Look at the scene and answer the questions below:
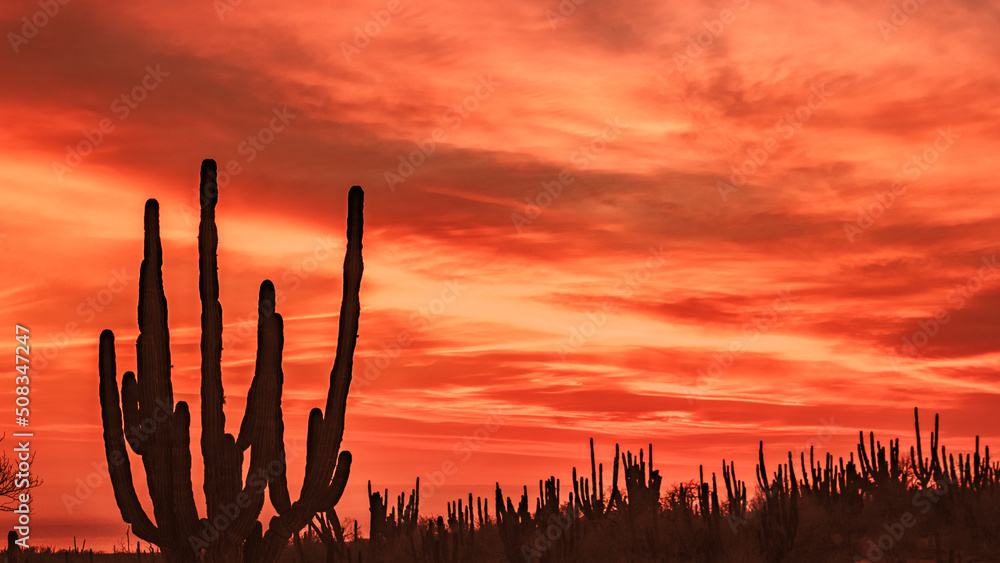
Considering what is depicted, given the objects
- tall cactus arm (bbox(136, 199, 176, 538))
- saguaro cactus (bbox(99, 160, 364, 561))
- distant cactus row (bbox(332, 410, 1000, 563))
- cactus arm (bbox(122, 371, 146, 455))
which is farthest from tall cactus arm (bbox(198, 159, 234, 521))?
distant cactus row (bbox(332, 410, 1000, 563))

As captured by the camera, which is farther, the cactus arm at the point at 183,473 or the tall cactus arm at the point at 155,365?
the cactus arm at the point at 183,473

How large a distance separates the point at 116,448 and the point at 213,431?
6.54 feet

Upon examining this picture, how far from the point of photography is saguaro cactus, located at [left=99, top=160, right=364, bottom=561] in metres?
14.0

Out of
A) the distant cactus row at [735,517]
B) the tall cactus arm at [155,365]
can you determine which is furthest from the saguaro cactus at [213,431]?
the distant cactus row at [735,517]

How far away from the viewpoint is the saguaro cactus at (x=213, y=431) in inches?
553

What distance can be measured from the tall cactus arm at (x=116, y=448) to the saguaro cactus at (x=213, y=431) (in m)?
0.02

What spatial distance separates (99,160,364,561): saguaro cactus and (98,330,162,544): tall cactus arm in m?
0.02

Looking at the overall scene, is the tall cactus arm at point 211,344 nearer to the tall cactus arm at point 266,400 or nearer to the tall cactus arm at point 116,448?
the tall cactus arm at point 266,400

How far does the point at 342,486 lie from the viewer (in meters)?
15.1

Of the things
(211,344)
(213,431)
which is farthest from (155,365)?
(213,431)

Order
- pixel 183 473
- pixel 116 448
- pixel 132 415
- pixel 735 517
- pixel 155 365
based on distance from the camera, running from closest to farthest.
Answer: pixel 155 365 → pixel 183 473 → pixel 132 415 → pixel 116 448 → pixel 735 517

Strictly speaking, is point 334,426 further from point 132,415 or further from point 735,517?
point 735,517

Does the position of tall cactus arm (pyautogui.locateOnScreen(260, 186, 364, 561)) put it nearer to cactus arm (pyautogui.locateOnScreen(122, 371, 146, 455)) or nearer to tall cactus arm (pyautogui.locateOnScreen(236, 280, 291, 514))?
tall cactus arm (pyautogui.locateOnScreen(236, 280, 291, 514))

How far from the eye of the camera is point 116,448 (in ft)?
48.7
